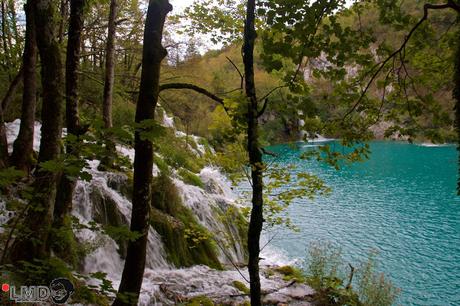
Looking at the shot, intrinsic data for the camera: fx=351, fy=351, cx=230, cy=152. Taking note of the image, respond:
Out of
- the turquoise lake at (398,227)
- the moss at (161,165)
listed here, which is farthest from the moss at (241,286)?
the moss at (161,165)

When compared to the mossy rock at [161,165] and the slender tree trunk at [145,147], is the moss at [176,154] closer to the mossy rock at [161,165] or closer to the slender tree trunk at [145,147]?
the mossy rock at [161,165]

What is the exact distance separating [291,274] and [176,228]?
150 inches

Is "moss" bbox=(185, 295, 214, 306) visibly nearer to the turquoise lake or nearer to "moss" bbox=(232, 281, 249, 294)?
"moss" bbox=(232, 281, 249, 294)

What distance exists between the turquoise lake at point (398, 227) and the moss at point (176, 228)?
306 cm

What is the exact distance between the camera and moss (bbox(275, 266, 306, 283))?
9383 millimetres

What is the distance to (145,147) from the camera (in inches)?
142

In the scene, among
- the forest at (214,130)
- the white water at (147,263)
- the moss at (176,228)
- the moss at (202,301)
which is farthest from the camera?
the moss at (176,228)

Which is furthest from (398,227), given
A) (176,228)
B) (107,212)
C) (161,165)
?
(107,212)

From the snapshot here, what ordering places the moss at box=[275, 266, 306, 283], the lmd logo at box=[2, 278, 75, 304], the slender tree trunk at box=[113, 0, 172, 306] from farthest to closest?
the moss at box=[275, 266, 306, 283]
the slender tree trunk at box=[113, 0, 172, 306]
the lmd logo at box=[2, 278, 75, 304]

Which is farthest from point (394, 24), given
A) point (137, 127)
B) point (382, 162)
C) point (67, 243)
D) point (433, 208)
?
point (382, 162)

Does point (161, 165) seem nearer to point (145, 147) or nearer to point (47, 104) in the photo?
point (47, 104)

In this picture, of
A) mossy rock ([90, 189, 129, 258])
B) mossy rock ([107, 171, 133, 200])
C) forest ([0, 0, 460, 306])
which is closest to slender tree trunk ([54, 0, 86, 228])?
forest ([0, 0, 460, 306])

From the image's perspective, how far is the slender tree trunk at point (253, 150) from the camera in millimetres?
4262

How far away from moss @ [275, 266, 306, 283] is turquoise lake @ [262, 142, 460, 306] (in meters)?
2.51
